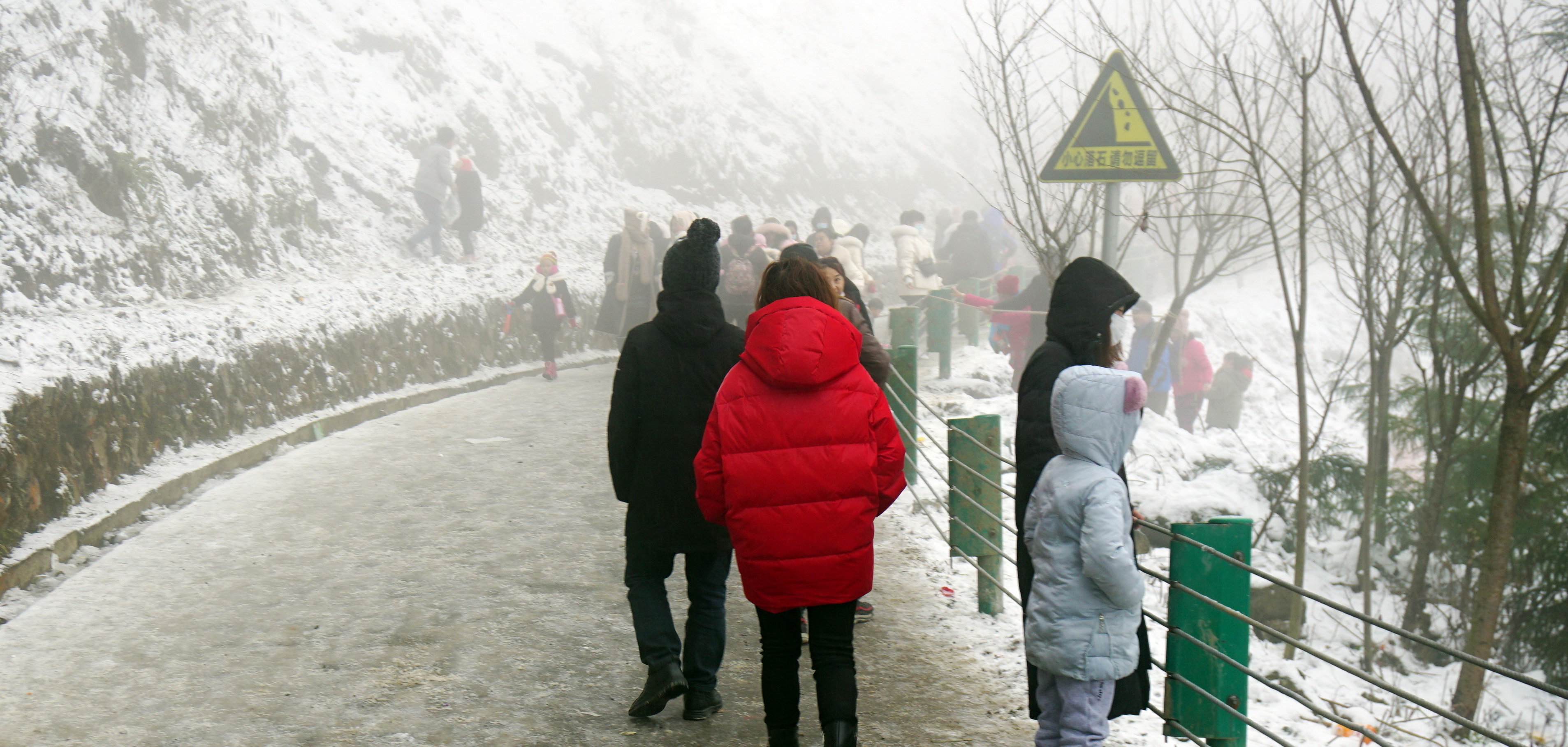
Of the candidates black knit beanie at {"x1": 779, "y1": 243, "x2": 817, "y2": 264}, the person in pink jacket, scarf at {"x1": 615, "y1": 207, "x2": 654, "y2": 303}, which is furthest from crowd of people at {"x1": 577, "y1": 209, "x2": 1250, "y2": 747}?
the person in pink jacket

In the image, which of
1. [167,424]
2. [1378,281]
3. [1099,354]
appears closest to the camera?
[1099,354]

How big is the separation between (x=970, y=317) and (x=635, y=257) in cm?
569

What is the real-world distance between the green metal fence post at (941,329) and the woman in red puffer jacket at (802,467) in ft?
34.5

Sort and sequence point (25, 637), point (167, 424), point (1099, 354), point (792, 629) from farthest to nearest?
point (167, 424) < point (25, 637) < point (792, 629) < point (1099, 354)

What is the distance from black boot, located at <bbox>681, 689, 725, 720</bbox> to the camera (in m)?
4.34

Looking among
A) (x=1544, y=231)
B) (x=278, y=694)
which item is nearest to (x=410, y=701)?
(x=278, y=694)

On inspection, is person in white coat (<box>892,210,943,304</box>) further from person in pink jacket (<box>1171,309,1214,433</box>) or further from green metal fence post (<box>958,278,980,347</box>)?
person in pink jacket (<box>1171,309,1214,433</box>)

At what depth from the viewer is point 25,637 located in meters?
5.34

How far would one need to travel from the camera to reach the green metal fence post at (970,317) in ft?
56.1

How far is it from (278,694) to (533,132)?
75.6ft

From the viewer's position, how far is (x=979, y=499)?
5.95 m

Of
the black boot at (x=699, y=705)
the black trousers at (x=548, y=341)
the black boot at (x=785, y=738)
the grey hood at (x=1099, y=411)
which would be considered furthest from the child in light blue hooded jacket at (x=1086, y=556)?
the black trousers at (x=548, y=341)

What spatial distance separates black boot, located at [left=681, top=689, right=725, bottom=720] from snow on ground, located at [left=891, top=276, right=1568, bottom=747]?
1.17m

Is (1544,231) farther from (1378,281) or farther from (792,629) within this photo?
(792,629)
